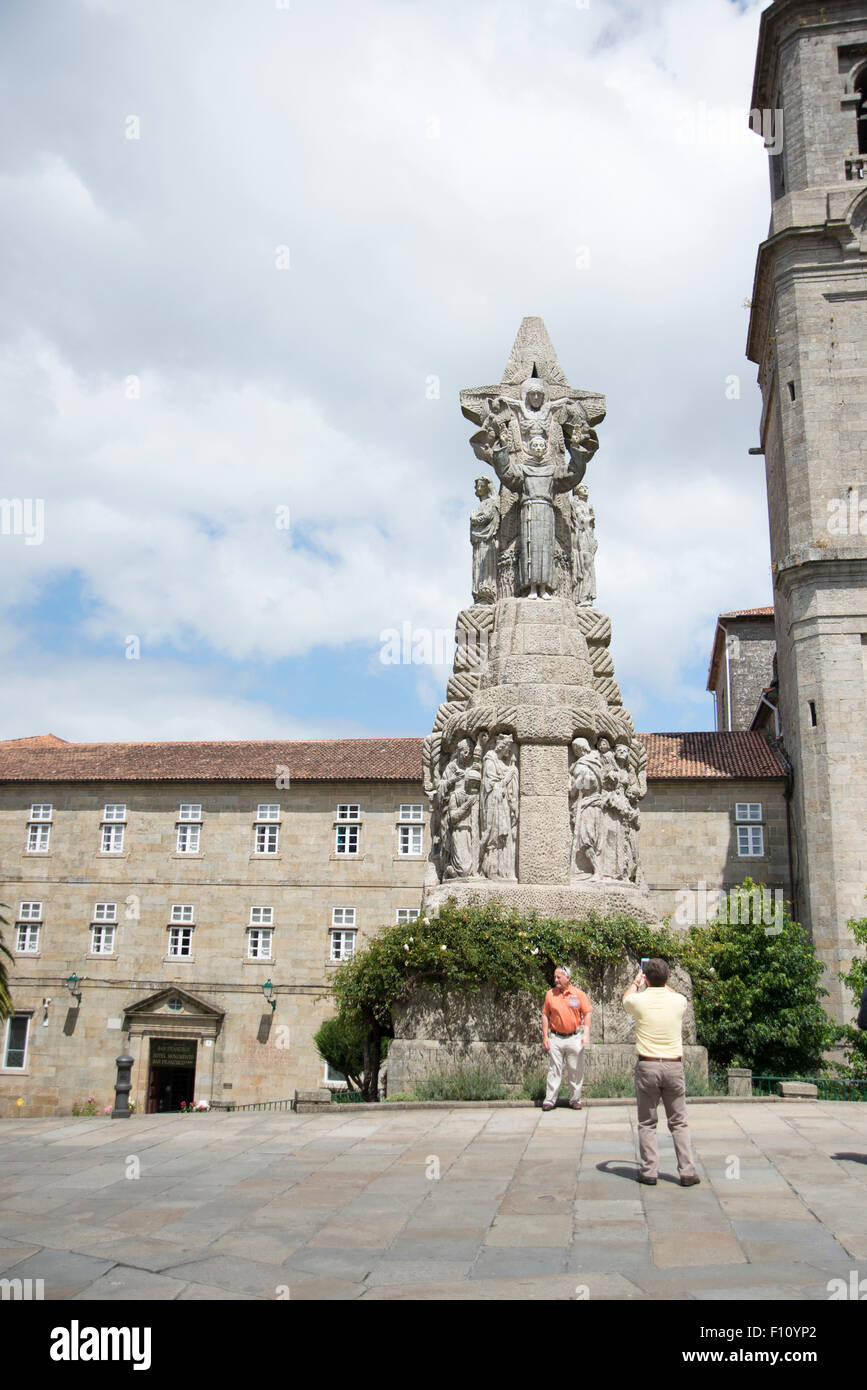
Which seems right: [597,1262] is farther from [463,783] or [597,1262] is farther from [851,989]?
[851,989]

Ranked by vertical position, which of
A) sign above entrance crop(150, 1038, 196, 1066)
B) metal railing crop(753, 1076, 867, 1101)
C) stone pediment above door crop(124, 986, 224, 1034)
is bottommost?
sign above entrance crop(150, 1038, 196, 1066)

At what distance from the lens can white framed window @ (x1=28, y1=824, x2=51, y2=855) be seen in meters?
39.8

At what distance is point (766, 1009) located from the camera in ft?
78.8

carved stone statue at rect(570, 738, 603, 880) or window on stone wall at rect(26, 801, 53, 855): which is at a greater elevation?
window on stone wall at rect(26, 801, 53, 855)

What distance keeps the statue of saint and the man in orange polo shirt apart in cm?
602

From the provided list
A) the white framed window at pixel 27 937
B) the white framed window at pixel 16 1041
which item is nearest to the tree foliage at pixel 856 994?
the white framed window at pixel 16 1041

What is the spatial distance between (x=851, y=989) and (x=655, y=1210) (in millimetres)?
22552

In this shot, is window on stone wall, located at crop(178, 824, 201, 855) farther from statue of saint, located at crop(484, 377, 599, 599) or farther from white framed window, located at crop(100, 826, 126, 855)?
statue of saint, located at crop(484, 377, 599, 599)

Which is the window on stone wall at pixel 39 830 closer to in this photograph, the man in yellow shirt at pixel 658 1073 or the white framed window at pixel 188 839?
the white framed window at pixel 188 839

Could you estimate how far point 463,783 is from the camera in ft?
43.9

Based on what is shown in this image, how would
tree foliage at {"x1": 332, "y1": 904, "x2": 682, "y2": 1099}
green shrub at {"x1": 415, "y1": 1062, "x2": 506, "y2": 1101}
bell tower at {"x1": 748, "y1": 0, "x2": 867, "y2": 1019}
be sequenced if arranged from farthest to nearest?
1. bell tower at {"x1": 748, "y1": 0, "x2": 867, "y2": 1019}
2. tree foliage at {"x1": 332, "y1": 904, "x2": 682, "y2": 1099}
3. green shrub at {"x1": 415, "y1": 1062, "x2": 506, "y2": 1101}

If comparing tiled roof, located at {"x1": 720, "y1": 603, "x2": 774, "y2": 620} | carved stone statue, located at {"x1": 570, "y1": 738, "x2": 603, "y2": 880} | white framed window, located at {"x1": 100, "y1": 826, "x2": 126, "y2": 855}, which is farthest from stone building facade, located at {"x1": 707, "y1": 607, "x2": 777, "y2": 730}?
carved stone statue, located at {"x1": 570, "y1": 738, "x2": 603, "y2": 880}

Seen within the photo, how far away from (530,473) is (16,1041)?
103ft

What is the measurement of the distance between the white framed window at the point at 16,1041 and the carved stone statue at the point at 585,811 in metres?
30.5
